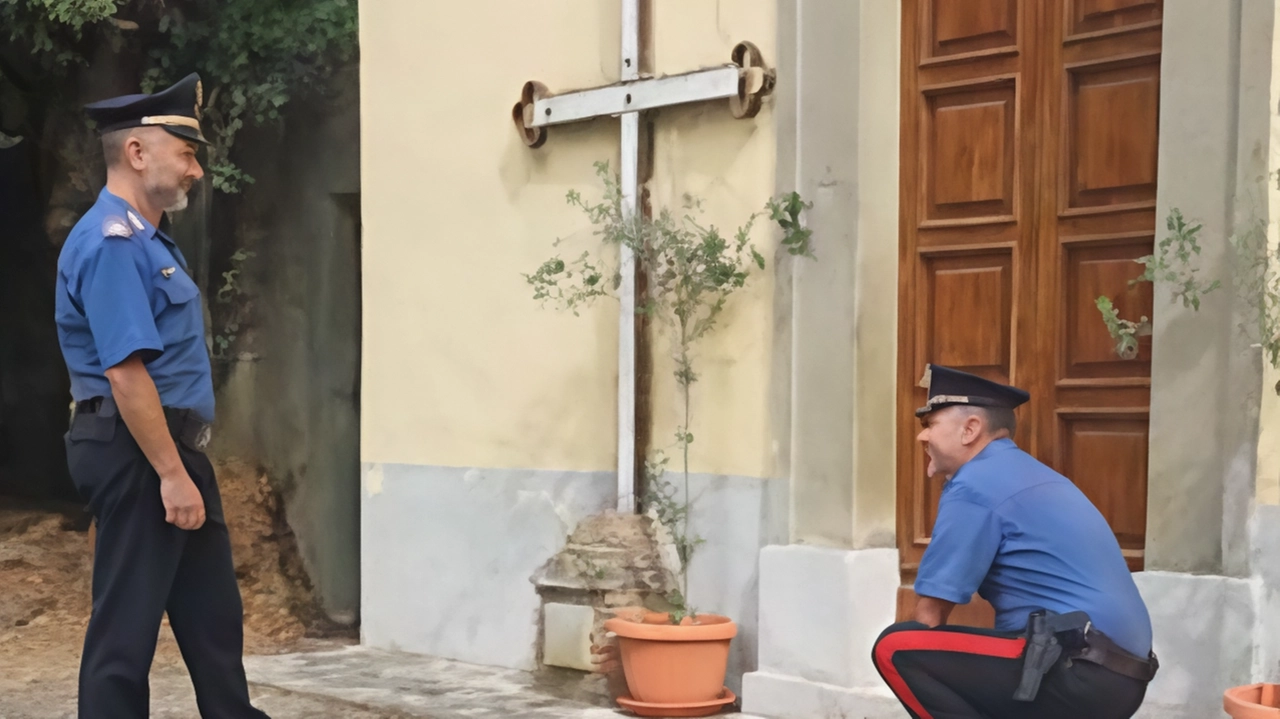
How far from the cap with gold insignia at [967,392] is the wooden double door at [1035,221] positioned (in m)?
1.15

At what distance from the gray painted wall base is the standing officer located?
222 cm

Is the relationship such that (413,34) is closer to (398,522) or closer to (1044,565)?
(398,522)

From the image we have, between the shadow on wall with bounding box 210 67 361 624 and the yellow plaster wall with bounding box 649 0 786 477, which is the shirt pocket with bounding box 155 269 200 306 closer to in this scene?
the yellow plaster wall with bounding box 649 0 786 477

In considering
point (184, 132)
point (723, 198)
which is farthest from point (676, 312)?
point (184, 132)

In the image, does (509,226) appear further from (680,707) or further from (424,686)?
(680,707)

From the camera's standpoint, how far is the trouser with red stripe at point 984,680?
366 cm

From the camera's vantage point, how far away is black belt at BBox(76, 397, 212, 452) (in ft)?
12.9

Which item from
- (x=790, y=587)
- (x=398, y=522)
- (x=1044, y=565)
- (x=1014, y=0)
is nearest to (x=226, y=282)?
(x=398, y=522)

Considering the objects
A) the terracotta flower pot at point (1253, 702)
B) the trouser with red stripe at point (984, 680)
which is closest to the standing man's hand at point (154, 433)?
the trouser with red stripe at point (984, 680)

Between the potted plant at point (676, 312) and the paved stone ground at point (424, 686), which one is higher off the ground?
the potted plant at point (676, 312)

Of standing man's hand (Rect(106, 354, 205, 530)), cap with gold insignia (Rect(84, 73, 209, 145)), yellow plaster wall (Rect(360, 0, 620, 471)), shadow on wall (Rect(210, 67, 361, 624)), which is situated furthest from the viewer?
shadow on wall (Rect(210, 67, 361, 624))

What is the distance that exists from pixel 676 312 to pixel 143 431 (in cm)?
256

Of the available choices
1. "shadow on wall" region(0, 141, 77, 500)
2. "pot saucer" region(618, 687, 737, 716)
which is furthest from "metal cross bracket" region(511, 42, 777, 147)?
"shadow on wall" region(0, 141, 77, 500)

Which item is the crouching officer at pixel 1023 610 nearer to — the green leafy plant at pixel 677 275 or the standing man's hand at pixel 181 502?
the standing man's hand at pixel 181 502
